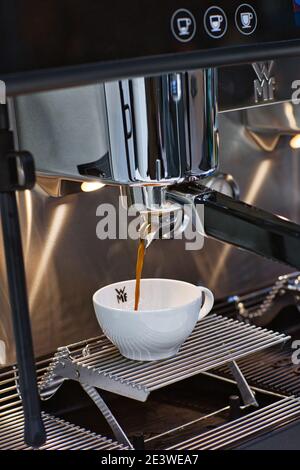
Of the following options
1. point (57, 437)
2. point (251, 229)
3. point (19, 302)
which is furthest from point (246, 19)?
point (57, 437)

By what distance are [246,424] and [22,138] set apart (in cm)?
30

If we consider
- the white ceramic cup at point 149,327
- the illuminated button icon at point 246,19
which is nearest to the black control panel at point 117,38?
the illuminated button icon at point 246,19

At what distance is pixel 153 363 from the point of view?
81 cm

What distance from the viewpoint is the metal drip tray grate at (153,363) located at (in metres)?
0.77

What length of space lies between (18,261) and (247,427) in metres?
0.29

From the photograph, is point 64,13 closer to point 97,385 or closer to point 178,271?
point 97,385

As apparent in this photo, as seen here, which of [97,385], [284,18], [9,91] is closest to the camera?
[9,91]

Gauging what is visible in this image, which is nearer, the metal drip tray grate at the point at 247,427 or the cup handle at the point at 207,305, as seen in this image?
the metal drip tray grate at the point at 247,427

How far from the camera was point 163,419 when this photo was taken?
81 centimetres

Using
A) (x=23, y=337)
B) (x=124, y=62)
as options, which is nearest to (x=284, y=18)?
(x=124, y=62)

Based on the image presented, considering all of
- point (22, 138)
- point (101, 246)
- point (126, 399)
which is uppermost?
point (22, 138)

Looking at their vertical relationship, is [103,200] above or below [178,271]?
above

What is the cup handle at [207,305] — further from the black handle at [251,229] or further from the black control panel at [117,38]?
the black control panel at [117,38]

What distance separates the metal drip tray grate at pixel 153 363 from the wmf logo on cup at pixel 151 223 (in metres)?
0.10
